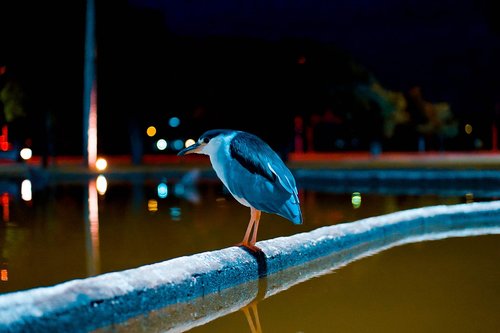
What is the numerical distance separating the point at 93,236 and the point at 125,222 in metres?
2.25

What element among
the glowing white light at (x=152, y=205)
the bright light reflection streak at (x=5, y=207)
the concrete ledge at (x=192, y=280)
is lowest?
the glowing white light at (x=152, y=205)

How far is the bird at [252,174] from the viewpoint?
7.32 metres

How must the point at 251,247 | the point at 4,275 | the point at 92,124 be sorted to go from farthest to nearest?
the point at 92,124 → the point at 4,275 → the point at 251,247

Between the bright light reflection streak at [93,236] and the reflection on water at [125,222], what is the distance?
11 millimetres

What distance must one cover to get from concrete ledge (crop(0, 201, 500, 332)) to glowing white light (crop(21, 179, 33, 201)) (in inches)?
456

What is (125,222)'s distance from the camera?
14578 millimetres

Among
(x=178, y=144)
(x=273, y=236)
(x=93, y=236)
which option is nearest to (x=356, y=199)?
(x=273, y=236)

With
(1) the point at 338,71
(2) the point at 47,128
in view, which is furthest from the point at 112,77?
(1) the point at 338,71

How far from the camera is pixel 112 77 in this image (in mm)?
39281

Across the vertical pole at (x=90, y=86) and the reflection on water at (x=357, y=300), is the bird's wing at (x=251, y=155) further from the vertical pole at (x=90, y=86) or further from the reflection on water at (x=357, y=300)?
the vertical pole at (x=90, y=86)

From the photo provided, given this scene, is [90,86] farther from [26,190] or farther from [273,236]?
[273,236]

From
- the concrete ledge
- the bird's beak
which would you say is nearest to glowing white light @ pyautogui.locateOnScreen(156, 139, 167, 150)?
the concrete ledge

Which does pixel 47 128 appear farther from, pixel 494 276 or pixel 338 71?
pixel 494 276

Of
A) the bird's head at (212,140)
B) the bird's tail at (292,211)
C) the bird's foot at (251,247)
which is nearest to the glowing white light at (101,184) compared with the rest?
the bird's foot at (251,247)
